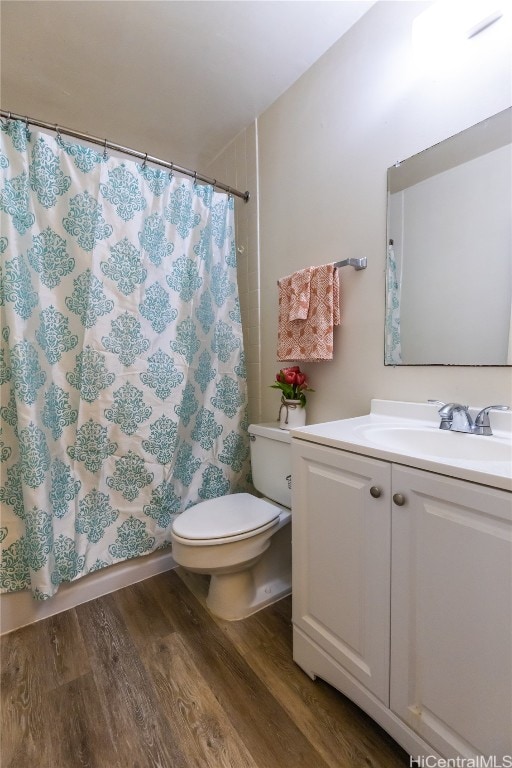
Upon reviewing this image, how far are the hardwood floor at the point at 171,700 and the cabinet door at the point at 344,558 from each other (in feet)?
0.59

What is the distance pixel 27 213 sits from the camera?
125 cm

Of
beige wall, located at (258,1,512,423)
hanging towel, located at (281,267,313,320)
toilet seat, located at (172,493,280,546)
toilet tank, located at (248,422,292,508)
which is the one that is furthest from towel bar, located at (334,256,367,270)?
toilet seat, located at (172,493,280,546)

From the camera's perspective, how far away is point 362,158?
1259mm

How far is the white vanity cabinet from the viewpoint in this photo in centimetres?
63

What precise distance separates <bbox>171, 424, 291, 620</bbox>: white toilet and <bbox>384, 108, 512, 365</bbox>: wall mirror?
2.12ft

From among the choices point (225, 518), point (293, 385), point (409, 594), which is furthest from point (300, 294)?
point (409, 594)

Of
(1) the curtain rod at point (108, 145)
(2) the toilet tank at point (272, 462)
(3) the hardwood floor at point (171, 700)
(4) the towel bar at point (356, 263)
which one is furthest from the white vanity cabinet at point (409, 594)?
(1) the curtain rod at point (108, 145)

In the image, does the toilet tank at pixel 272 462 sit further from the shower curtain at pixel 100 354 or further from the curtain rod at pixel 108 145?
the curtain rod at pixel 108 145

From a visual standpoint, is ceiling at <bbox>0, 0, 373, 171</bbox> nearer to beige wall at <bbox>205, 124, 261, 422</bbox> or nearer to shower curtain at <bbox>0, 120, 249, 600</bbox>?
beige wall at <bbox>205, 124, 261, 422</bbox>

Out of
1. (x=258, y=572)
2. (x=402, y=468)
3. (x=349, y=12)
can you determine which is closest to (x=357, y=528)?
(x=402, y=468)

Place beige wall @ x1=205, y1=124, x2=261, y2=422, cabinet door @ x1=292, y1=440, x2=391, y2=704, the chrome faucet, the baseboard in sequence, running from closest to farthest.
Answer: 1. cabinet door @ x1=292, y1=440, x2=391, y2=704
2. the chrome faucet
3. the baseboard
4. beige wall @ x1=205, y1=124, x2=261, y2=422

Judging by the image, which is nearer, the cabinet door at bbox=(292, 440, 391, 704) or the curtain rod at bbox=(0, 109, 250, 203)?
the cabinet door at bbox=(292, 440, 391, 704)

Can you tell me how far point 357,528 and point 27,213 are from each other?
1561 mm

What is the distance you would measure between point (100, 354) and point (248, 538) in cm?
94
